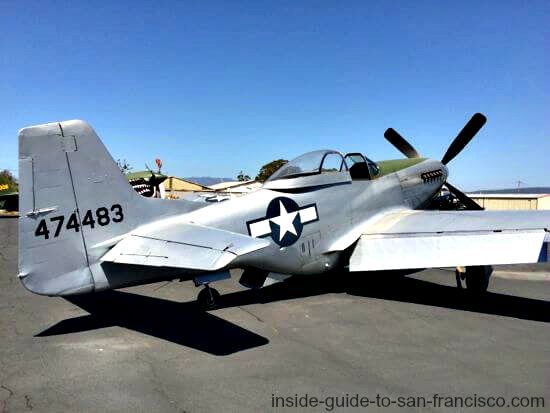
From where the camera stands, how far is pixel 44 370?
14.9ft

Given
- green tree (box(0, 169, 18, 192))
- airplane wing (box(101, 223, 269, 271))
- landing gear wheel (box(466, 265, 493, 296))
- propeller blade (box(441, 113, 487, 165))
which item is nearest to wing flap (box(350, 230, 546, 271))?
landing gear wheel (box(466, 265, 493, 296))

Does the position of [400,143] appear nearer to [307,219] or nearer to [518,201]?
[307,219]

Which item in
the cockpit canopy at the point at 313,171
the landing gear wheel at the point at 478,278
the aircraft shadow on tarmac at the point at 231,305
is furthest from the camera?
the landing gear wheel at the point at 478,278

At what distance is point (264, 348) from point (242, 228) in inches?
81.1

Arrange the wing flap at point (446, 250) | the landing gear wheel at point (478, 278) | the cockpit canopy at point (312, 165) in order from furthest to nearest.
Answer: the cockpit canopy at point (312, 165), the landing gear wheel at point (478, 278), the wing flap at point (446, 250)

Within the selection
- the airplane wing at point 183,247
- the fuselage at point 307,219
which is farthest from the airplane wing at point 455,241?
the airplane wing at point 183,247

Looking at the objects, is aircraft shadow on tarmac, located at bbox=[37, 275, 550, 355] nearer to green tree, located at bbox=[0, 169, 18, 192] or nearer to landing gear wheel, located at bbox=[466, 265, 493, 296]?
landing gear wheel, located at bbox=[466, 265, 493, 296]

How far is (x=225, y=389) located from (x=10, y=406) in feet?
6.34

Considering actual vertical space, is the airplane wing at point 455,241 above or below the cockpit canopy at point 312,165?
below

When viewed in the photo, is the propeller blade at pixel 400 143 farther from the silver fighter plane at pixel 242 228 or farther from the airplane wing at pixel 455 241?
the airplane wing at pixel 455 241

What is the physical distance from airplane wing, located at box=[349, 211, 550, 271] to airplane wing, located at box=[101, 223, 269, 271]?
11.1 feet

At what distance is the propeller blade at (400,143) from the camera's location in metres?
13.2

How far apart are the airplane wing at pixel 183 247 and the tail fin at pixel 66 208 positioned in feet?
1.08

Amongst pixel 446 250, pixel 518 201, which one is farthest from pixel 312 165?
pixel 518 201
